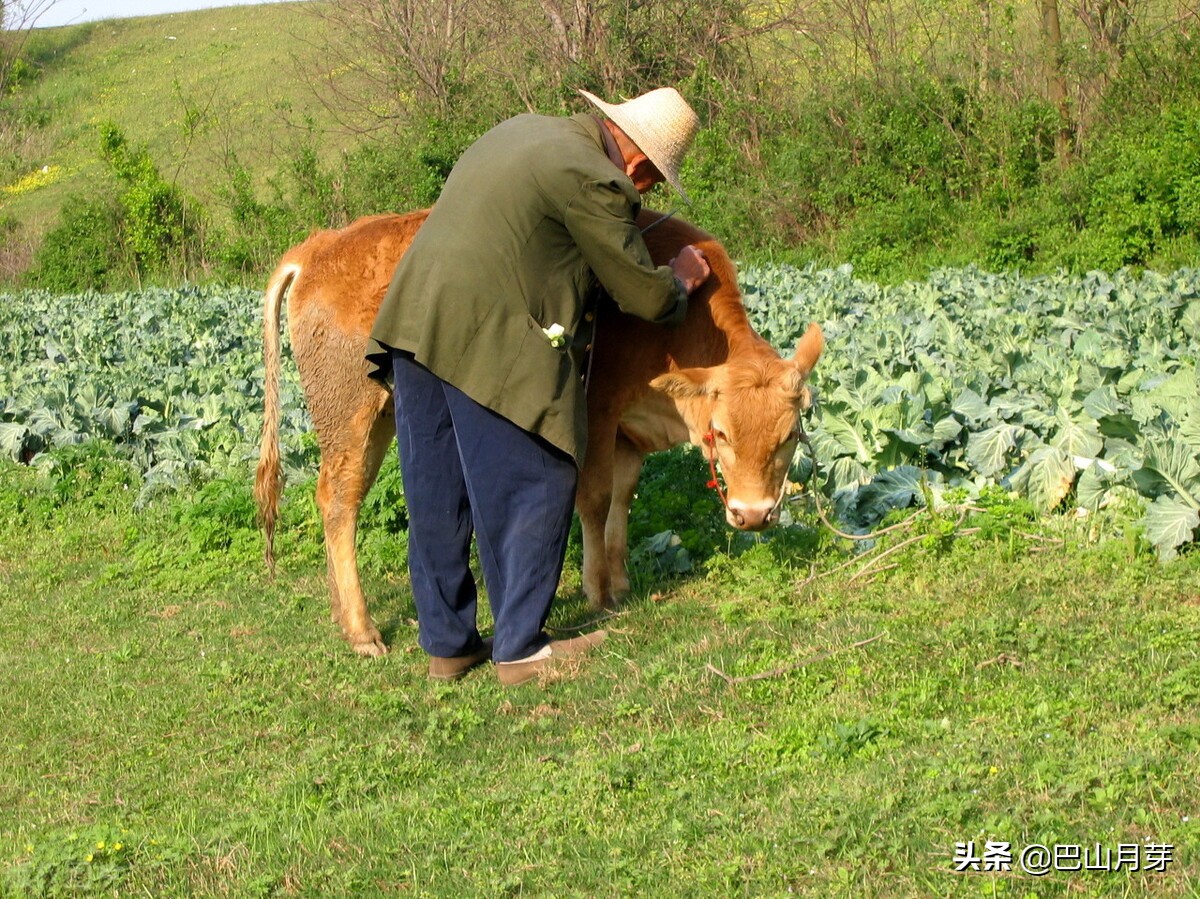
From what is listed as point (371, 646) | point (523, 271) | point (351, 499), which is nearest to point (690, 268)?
point (523, 271)

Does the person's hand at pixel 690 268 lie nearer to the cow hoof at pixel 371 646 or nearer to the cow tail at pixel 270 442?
the cow tail at pixel 270 442

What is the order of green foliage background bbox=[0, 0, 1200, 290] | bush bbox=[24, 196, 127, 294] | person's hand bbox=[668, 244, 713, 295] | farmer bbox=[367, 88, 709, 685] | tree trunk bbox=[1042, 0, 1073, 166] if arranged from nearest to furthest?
farmer bbox=[367, 88, 709, 685], person's hand bbox=[668, 244, 713, 295], green foliage background bbox=[0, 0, 1200, 290], tree trunk bbox=[1042, 0, 1073, 166], bush bbox=[24, 196, 127, 294]

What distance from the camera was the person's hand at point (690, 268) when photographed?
704 cm

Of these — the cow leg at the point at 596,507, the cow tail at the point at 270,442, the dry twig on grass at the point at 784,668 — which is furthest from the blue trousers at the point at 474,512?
Answer: the cow tail at the point at 270,442

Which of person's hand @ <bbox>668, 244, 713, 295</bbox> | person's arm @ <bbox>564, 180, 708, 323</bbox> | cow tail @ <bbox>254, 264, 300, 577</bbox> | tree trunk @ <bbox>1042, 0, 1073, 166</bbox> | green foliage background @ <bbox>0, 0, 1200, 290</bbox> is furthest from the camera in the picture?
tree trunk @ <bbox>1042, 0, 1073, 166</bbox>

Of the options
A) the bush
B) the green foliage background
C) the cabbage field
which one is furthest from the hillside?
the cabbage field

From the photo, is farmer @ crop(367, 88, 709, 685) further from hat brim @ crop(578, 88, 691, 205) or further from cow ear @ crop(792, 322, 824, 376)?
cow ear @ crop(792, 322, 824, 376)

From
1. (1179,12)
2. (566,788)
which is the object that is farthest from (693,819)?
(1179,12)

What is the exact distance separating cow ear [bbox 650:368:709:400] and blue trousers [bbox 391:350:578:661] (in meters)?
0.59

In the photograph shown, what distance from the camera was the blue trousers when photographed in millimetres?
6410

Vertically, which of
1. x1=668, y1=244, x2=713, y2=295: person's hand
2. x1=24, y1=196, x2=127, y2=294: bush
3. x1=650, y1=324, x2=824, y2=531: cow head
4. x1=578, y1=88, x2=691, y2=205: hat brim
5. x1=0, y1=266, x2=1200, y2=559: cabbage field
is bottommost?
x1=24, y1=196, x2=127, y2=294: bush

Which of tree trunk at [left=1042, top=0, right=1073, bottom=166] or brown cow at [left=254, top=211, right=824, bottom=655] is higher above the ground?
brown cow at [left=254, top=211, right=824, bottom=655]

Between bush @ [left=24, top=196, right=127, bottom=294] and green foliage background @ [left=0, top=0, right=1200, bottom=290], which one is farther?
bush @ [left=24, top=196, right=127, bottom=294]

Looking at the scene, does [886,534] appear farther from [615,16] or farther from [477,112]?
[477,112]
